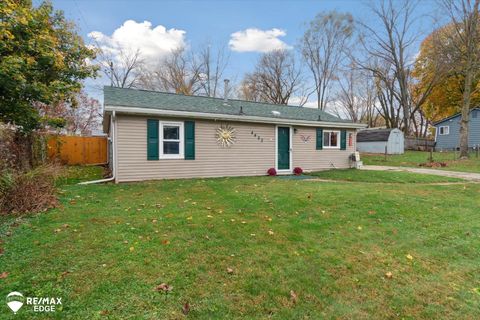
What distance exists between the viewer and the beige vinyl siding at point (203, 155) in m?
8.77

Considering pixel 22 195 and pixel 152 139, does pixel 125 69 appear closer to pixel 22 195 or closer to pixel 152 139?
pixel 152 139

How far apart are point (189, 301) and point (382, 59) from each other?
3198 cm

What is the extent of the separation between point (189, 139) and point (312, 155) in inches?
231

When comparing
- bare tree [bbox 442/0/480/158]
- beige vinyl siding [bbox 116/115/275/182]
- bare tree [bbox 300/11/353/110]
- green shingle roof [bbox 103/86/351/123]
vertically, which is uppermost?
bare tree [bbox 300/11/353/110]

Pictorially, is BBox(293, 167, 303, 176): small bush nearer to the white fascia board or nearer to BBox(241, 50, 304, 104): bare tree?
the white fascia board

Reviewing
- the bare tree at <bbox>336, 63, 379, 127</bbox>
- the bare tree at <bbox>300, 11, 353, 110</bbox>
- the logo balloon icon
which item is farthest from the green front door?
the bare tree at <bbox>336, 63, 379, 127</bbox>

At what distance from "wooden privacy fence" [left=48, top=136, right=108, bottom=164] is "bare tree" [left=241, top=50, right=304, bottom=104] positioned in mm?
19363

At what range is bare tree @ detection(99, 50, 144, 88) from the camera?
26.1 metres

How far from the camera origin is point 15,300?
2.38 m

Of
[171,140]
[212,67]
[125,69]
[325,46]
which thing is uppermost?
[325,46]

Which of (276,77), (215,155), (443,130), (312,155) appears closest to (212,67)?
(276,77)

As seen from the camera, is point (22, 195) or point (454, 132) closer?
point (22, 195)

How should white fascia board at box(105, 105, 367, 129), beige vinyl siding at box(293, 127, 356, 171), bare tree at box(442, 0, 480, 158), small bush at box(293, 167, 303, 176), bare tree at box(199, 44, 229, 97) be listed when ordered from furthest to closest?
1. bare tree at box(199, 44, 229, 97)
2. bare tree at box(442, 0, 480, 158)
3. beige vinyl siding at box(293, 127, 356, 171)
4. small bush at box(293, 167, 303, 176)
5. white fascia board at box(105, 105, 367, 129)

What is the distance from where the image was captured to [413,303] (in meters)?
2.67
